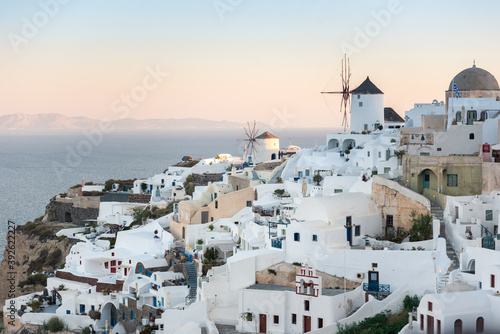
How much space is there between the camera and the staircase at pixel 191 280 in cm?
2920

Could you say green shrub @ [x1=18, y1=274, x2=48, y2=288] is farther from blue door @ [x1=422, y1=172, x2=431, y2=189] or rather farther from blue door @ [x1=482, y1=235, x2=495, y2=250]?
blue door @ [x1=482, y1=235, x2=495, y2=250]

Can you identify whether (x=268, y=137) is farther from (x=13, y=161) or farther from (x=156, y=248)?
(x=13, y=161)

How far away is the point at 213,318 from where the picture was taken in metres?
26.7

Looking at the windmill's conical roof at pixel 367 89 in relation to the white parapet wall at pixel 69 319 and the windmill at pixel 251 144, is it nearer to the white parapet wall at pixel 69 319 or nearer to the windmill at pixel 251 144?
the windmill at pixel 251 144

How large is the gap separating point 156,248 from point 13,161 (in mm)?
108961

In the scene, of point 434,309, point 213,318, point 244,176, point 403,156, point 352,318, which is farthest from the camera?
point 244,176

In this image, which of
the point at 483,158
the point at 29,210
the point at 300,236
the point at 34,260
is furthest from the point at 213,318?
the point at 29,210

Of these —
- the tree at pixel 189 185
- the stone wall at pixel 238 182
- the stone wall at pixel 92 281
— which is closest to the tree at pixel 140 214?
the tree at pixel 189 185

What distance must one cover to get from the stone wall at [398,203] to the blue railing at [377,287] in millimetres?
3734

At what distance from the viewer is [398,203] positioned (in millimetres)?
29141

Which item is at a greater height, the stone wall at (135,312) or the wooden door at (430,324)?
the wooden door at (430,324)

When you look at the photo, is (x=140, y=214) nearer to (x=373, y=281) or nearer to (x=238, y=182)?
(x=238, y=182)

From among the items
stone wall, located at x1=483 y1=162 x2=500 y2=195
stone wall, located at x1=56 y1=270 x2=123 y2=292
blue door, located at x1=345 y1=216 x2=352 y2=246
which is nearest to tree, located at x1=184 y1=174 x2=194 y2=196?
stone wall, located at x1=56 y1=270 x2=123 y2=292

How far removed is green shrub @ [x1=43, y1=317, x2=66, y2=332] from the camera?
3188cm
